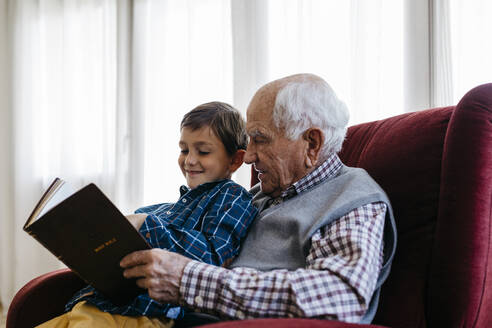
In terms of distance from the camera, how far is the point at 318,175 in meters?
1.18

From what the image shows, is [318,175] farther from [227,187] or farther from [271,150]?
[227,187]

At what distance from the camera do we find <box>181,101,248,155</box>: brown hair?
4.50 feet

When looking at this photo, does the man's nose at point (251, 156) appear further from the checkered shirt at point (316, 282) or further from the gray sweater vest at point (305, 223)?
the checkered shirt at point (316, 282)

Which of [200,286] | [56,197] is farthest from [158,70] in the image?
[200,286]

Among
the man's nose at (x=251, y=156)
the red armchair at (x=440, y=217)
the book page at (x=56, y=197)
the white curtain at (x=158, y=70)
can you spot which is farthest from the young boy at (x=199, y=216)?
the white curtain at (x=158, y=70)

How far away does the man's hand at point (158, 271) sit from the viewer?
37.4 inches

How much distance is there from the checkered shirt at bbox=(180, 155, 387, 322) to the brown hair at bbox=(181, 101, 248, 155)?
532 mm

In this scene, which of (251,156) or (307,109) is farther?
(251,156)

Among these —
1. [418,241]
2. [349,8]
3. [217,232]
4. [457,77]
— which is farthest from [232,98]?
[418,241]

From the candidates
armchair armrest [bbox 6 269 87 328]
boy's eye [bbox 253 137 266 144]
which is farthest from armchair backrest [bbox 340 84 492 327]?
armchair armrest [bbox 6 269 87 328]

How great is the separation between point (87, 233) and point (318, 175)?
64 cm

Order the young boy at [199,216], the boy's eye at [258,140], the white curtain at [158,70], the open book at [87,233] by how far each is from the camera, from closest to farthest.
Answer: the open book at [87,233] < the young boy at [199,216] < the boy's eye at [258,140] < the white curtain at [158,70]

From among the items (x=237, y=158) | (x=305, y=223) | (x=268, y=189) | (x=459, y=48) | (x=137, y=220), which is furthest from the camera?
(x=459, y=48)

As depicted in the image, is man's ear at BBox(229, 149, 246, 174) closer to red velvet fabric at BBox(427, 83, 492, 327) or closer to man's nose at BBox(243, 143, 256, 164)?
man's nose at BBox(243, 143, 256, 164)
